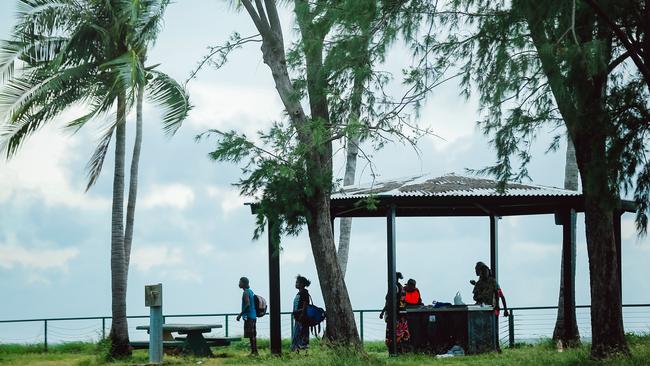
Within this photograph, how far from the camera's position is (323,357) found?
63.1ft

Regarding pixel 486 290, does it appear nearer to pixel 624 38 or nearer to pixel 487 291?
pixel 487 291

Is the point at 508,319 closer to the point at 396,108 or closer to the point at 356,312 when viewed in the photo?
the point at 356,312

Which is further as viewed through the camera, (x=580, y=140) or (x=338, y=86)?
(x=338, y=86)

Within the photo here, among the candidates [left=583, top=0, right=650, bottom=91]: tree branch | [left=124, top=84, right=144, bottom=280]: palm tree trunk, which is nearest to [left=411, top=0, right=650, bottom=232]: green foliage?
[left=583, top=0, right=650, bottom=91]: tree branch

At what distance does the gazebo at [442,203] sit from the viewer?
22.1 meters

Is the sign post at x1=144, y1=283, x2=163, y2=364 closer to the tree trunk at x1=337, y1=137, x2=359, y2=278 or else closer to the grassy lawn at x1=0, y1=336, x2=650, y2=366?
the grassy lawn at x1=0, y1=336, x2=650, y2=366

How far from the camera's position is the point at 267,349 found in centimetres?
2723

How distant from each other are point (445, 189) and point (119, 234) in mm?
8472

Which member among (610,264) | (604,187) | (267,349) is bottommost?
(267,349)

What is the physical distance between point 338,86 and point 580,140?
Result: 4775 mm

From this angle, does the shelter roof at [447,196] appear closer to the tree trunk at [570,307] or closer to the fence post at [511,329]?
the tree trunk at [570,307]

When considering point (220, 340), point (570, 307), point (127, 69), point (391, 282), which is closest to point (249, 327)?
point (220, 340)

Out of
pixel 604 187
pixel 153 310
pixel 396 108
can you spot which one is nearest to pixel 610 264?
pixel 604 187

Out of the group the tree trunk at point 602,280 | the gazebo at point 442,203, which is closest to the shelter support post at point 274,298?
the gazebo at point 442,203
